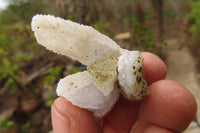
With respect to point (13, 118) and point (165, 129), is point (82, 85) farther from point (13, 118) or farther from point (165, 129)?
point (13, 118)

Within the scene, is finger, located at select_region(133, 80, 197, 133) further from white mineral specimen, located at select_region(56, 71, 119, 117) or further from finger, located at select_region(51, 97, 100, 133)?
finger, located at select_region(51, 97, 100, 133)

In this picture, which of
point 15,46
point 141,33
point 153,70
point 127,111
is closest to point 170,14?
point 141,33

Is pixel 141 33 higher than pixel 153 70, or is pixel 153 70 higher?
pixel 153 70

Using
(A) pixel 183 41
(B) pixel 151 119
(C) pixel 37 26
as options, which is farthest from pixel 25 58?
(A) pixel 183 41

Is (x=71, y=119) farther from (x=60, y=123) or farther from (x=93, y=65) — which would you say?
(x=93, y=65)

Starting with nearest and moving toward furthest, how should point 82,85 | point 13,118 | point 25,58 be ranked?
point 82,85
point 13,118
point 25,58

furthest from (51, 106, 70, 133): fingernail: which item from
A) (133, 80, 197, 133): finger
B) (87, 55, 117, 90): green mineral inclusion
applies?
(133, 80, 197, 133): finger
